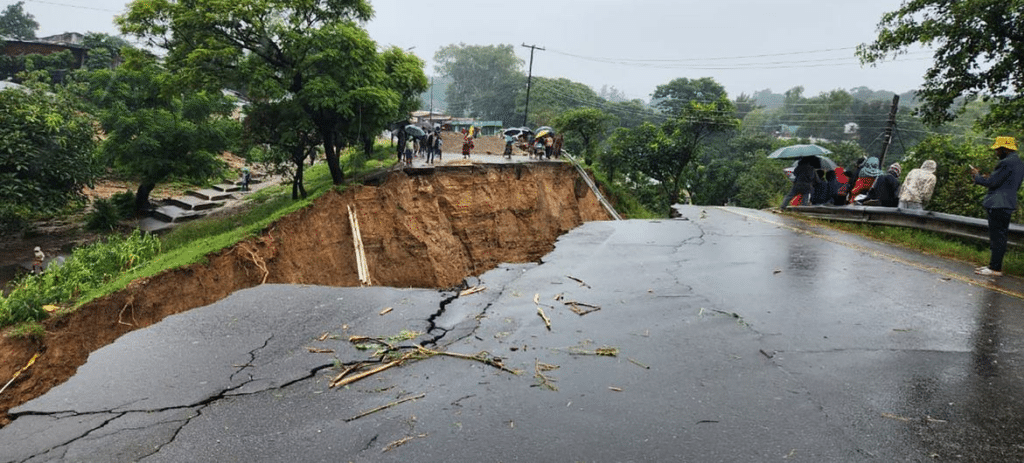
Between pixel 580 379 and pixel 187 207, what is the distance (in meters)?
22.6

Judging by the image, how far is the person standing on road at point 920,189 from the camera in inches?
378

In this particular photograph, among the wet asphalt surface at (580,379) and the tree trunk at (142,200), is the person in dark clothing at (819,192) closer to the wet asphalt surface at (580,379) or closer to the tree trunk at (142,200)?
the wet asphalt surface at (580,379)

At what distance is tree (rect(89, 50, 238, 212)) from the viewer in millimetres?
17688

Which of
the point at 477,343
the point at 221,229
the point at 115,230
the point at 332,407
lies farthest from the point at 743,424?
the point at 115,230

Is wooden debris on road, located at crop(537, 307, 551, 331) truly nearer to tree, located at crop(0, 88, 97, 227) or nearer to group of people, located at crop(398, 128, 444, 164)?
tree, located at crop(0, 88, 97, 227)

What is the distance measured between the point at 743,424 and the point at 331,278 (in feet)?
50.0

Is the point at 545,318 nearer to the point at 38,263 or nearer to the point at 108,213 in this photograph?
the point at 38,263

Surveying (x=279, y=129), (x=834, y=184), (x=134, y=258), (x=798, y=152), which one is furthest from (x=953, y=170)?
(x=134, y=258)

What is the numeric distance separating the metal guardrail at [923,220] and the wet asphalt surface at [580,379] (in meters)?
1.74

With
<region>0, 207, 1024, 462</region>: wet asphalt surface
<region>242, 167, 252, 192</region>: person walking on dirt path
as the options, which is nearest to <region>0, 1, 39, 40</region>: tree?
<region>242, 167, 252, 192</region>: person walking on dirt path

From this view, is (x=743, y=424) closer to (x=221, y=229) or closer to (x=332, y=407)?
(x=332, y=407)

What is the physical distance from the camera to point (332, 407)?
3609 millimetres

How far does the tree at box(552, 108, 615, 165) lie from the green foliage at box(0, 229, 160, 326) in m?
25.6

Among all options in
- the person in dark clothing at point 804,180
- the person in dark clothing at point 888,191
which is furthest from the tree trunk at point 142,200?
the person in dark clothing at point 888,191
